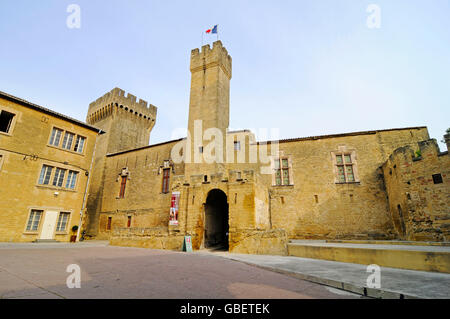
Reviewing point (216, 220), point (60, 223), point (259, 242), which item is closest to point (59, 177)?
point (60, 223)

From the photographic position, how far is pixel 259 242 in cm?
1031

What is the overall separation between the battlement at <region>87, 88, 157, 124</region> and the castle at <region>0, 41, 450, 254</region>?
25.2 ft

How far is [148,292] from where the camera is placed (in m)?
3.32

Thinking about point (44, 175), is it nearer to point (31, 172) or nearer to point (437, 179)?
point (31, 172)

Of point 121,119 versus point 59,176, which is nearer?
point 59,176

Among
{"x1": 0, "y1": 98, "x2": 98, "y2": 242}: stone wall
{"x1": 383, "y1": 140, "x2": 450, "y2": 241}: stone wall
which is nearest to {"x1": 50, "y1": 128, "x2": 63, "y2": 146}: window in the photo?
{"x1": 0, "y1": 98, "x2": 98, "y2": 242}: stone wall

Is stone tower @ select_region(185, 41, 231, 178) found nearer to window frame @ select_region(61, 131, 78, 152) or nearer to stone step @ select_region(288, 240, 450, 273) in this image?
window frame @ select_region(61, 131, 78, 152)

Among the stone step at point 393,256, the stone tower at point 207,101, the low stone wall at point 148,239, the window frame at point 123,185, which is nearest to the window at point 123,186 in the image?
the window frame at point 123,185

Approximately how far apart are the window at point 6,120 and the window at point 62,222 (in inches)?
249

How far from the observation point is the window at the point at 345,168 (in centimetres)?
1496

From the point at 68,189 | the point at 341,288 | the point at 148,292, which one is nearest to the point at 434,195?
the point at 341,288

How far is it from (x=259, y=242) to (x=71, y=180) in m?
14.1

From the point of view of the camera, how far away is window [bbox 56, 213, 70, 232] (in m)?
14.8
